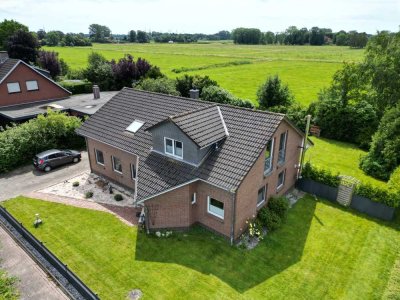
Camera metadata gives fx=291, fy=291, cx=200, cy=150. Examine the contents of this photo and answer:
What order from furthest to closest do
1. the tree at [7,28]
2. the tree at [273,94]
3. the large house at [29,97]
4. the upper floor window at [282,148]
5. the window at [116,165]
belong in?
the tree at [7,28] < the tree at [273,94] < the large house at [29,97] < the window at [116,165] < the upper floor window at [282,148]

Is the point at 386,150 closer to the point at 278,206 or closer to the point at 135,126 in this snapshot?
the point at 278,206

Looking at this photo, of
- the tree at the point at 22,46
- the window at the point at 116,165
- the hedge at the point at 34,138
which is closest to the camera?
the window at the point at 116,165

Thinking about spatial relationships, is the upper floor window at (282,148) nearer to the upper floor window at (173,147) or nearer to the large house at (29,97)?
the upper floor window at (173,147)

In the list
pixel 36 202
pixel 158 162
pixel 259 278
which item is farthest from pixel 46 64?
pixel 259 278

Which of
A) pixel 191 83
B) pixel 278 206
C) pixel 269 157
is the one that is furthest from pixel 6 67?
pixel 278 206

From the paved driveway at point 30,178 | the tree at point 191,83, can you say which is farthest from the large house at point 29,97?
the tree at point 191,83

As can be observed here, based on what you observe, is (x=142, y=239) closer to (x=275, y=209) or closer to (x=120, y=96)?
(x=275, y=209)

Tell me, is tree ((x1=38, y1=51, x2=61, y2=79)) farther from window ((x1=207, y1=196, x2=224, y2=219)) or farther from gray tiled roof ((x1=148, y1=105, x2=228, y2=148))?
window ((x1=207, y1=196, x2=224, y2=219))
